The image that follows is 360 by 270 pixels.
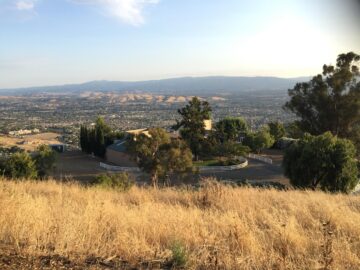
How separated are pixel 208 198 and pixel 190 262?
320cm

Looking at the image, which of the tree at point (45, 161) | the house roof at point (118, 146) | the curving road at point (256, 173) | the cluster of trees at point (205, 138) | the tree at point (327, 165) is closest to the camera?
the tree at point (327, 165)

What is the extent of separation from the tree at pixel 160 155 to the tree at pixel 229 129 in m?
14.8

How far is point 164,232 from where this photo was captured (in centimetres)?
433

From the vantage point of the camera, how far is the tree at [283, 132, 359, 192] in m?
17.0

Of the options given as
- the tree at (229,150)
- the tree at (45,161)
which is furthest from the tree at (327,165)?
the tree at (229,150)

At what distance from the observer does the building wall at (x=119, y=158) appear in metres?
36.3

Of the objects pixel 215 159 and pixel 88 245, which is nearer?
pixel 88 245

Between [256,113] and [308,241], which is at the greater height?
[308,241]

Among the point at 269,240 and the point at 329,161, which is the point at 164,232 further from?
the point at 329,161

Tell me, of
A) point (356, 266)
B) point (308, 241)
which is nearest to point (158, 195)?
point (308, 241)

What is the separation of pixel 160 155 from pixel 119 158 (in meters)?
14.0

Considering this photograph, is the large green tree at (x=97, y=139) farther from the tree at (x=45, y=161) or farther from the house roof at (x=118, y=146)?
the tree at (x=45, y=161)

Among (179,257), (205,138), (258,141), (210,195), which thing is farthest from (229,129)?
(179,257)

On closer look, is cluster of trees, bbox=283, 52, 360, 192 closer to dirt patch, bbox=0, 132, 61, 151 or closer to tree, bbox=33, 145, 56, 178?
tree, bbox=33, 145, 56, 178
